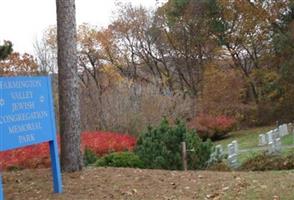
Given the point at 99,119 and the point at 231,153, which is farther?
the point at 99,119

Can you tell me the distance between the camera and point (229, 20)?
48.6m

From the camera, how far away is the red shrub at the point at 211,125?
38.1 meters

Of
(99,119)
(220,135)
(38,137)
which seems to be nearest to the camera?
(38,137)

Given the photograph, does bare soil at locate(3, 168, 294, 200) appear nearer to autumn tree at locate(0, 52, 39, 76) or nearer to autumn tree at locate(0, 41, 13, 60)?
autumn tree at locate(0, 41, 13, 60)

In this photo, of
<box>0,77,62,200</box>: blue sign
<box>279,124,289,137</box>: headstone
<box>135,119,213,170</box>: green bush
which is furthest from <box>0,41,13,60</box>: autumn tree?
→ <box>279,124,289,137</box>: headstone

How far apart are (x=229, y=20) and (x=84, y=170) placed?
40396mm

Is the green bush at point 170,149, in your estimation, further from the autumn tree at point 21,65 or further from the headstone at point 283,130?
the autumn tree at point 21,65

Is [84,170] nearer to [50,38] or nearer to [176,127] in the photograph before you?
[176,127]

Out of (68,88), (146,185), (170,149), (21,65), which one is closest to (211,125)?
(21,65)

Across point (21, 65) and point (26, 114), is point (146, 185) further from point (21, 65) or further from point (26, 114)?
point (21, 65)

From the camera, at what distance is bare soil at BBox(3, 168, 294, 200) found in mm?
8188

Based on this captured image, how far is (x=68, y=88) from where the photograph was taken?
9.50m

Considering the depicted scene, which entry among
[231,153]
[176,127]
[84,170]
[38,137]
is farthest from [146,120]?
[38,137]

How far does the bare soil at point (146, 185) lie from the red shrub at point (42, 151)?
5.41 metres
